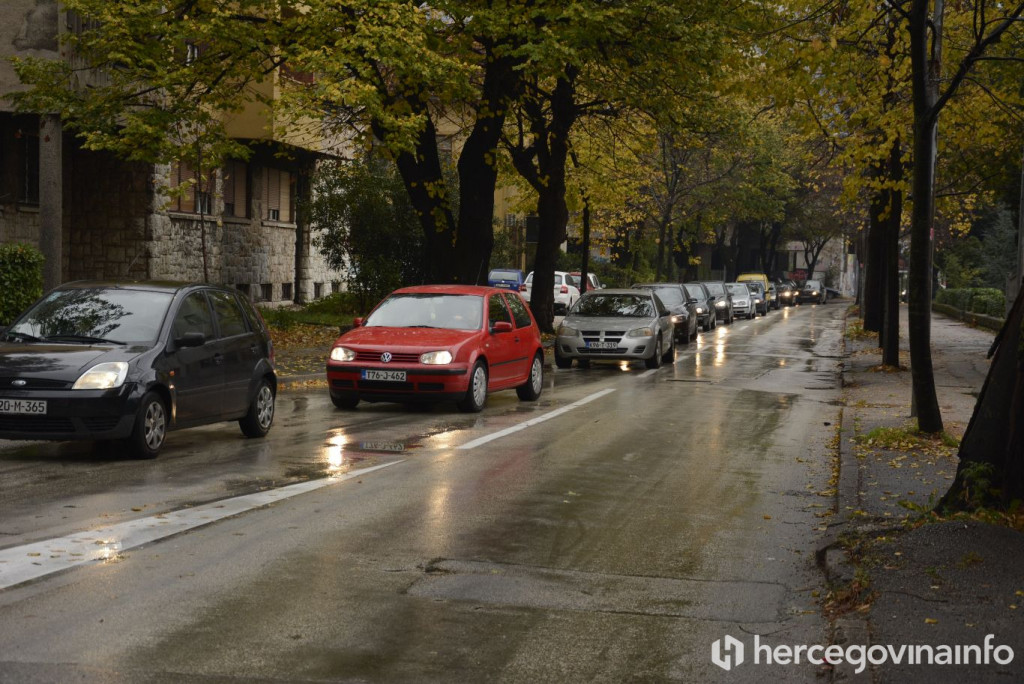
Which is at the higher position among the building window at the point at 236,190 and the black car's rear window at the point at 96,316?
the building window at the point at 236,190

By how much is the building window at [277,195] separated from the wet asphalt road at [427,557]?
85.2 feet

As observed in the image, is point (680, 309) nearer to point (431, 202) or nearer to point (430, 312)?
point (431, 202)

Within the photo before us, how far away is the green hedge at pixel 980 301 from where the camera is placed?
42.2 meters

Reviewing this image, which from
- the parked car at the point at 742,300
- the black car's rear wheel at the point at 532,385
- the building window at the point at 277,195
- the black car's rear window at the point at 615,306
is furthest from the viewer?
the parked car at the point at 742,300

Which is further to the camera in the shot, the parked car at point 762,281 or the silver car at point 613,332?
the parked car at point 762,281

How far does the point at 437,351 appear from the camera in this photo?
16.0 metres

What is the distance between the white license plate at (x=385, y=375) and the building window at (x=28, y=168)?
14.6 metres

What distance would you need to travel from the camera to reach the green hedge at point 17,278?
68.7ft

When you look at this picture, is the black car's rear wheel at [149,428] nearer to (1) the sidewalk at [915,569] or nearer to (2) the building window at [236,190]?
(1) the sidewalk at [915,569]

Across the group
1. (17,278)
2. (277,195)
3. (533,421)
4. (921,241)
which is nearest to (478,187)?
(17,278)

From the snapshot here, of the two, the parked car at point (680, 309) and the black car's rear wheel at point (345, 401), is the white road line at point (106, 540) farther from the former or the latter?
the parked car at point (680, 309)

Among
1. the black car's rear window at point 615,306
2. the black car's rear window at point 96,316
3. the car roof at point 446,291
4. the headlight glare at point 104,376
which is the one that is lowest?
the headlight glare at point 104,376

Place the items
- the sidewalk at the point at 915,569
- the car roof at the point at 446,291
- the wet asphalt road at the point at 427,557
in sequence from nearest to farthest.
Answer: the wet asphalt road at the point at 427,557, the sidewalk at the point at 915,569, the car roof at the point at 446,291

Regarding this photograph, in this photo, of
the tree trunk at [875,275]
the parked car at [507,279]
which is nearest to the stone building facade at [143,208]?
the parked car at [507,279]
